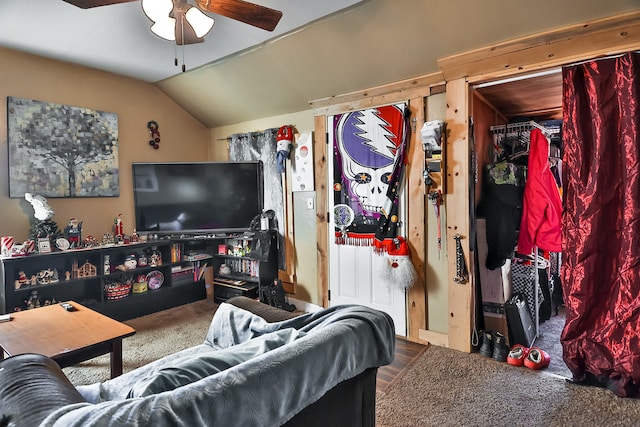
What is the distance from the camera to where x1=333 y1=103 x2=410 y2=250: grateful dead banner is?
311 centimetres

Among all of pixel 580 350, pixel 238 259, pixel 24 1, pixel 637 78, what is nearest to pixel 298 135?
pixel 238 259

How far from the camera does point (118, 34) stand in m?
2.94

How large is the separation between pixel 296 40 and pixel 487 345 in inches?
113

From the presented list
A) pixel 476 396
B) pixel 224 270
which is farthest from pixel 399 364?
pixel 224 270

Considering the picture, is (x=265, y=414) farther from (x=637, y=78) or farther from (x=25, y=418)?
(x=637, y=78)

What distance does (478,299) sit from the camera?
3.00 metres

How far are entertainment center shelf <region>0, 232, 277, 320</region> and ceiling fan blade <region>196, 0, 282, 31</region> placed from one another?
94.2 inches

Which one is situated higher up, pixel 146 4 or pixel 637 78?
pixel 146 4

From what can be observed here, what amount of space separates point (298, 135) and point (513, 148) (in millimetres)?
2083

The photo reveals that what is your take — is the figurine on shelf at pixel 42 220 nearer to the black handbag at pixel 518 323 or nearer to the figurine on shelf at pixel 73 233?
the figurine on shelf at pixel 73 233

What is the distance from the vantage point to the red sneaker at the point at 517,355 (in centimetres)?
256

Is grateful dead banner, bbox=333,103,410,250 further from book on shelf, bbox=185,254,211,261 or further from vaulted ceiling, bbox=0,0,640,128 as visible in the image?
book on shelf, bbox=185,254,211,261

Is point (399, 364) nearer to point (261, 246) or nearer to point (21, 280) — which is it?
point (261, 246)

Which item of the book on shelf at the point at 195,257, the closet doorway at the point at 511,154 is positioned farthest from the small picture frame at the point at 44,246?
the closet doorway at the point at 511,154
